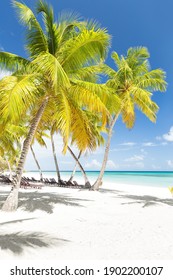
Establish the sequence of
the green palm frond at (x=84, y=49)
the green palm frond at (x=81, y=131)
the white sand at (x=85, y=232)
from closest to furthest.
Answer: the white sand at (x=85, y=232) < the green palm frond at (x=84, y=49) < the green palm frond at (x=81, y=131)

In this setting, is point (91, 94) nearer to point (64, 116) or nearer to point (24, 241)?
point (64, 116)

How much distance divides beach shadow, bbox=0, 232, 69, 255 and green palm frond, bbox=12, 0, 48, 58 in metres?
6.18

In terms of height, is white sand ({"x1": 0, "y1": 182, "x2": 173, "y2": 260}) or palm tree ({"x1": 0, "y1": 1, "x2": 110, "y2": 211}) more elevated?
palm tree ({"x1": 0, "y1": 1, "x2": 110, "y2": 211})

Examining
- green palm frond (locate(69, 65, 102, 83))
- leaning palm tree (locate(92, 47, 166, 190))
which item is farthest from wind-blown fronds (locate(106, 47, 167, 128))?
green palm frond (locate(69, 65, 102, 83))

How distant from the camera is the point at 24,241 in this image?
601 cm

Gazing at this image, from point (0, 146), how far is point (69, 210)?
41.4 feet

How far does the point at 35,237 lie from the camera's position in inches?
251

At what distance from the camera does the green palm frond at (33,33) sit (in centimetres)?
973

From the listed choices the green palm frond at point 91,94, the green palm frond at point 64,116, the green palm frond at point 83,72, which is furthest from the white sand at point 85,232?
the green palm frond at point 83,72

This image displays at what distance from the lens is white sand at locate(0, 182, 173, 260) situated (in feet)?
17.9

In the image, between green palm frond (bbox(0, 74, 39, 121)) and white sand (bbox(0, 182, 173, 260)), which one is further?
green palm frond (bbox(0, 74, 39, 121))

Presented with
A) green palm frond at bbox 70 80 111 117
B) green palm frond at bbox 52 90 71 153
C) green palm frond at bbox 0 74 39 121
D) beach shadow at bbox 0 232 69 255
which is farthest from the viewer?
green palm frond at bbox 70 80 111 117

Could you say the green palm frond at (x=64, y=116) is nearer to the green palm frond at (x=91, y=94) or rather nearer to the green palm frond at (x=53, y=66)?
the green palm frond at (x=91, y=94)

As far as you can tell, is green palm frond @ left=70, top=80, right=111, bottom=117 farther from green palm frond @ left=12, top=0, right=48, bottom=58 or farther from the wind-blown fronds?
the wind-blown fronds
